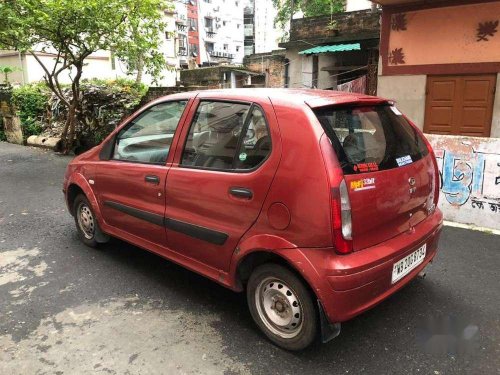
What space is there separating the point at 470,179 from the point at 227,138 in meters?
3.45

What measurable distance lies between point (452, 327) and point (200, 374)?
5.93 ft

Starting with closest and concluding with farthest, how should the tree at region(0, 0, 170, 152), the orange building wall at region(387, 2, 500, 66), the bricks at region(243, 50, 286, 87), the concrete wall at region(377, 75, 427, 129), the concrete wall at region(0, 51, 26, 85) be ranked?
1. the tree at region(0, 0, 170, 152)
2. the orange building wall at region(387, 2, 500, 66)
3. the concrete wall at region(377, 75, 427, 129)
4. the bricks at region(243, 50, 286, 87)
5. the concrete wall at region(0, 51, 26, 85)

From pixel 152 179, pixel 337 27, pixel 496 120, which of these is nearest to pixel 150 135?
pixel 152 179

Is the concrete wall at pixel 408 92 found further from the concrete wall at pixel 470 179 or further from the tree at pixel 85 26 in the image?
the tree at pixel 85 26

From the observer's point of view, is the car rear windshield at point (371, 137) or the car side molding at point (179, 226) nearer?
the car rear windshield at point (371, 137)

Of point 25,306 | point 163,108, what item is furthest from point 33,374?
point 163,108

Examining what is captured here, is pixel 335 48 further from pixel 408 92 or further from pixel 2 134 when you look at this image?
pixel 2 134

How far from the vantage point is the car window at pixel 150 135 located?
345 centimetres

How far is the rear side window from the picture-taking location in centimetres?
279

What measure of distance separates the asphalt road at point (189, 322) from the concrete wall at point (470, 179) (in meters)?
0.55

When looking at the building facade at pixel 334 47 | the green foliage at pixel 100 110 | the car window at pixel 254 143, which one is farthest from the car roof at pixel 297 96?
the building facade at pixel 334 47

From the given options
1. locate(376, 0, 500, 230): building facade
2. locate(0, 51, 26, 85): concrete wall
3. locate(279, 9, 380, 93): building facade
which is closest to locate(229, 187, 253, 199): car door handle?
locate(376, 0, 500, 230): building facade

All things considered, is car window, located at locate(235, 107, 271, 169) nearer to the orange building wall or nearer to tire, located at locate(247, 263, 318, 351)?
tire, located at locate(247, 263, 318, 351)

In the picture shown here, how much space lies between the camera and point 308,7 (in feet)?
93.6
